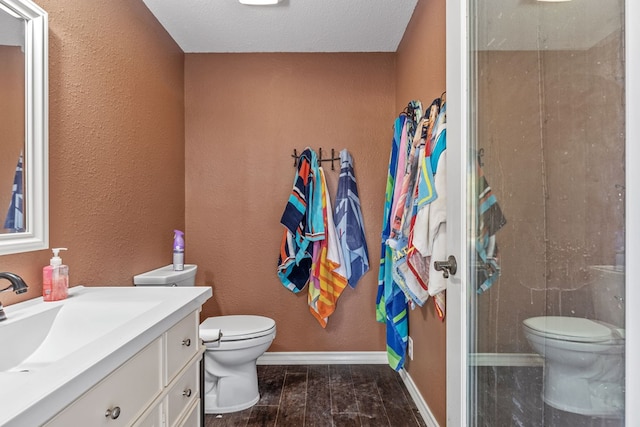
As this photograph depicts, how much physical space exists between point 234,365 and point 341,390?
2.27 feet

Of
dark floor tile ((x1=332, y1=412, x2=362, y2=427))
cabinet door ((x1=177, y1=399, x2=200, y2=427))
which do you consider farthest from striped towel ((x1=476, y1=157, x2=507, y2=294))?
dark floor tile ((x1=332, y1=412, x2=362, y2=427))

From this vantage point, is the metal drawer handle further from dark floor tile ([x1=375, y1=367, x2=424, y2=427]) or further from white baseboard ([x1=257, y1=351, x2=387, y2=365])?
white baseboard ([x1=257, y1=351, x2=387, y2=365])

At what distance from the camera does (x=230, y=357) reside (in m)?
1.98

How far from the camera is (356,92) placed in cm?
270

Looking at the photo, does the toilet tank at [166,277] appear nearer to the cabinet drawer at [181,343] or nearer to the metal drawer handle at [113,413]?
the cabinet drawer at [181,343]

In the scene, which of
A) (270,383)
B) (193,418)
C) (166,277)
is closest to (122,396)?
(193,418)

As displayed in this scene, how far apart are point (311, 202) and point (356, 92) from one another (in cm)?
88

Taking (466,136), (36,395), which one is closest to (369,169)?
(466,136)

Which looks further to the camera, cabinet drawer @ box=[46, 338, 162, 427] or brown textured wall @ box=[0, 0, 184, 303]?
brown textured wall @ box=[0, 0, 184, 303]

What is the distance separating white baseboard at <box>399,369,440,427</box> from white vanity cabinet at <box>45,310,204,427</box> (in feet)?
3.82

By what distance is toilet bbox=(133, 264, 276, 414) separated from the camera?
196cm

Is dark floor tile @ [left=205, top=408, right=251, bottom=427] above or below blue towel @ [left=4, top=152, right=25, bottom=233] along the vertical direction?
below

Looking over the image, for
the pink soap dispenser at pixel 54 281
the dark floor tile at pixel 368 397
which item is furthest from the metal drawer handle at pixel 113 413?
the dark floor tile at pixel 368 397

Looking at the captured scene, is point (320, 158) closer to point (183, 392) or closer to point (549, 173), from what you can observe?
point (183, 392)
